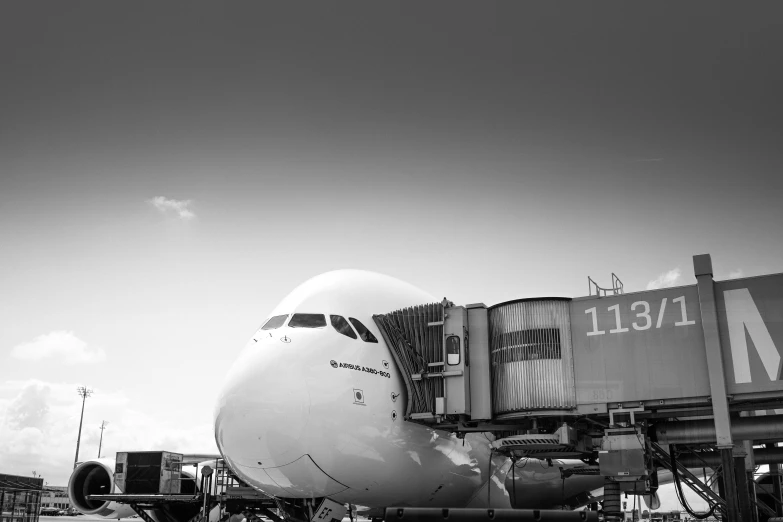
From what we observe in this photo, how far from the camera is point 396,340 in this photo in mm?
14094

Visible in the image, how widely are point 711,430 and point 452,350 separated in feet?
17.5

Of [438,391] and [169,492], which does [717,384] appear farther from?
[169,492]

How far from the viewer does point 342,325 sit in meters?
Answer: 13.1

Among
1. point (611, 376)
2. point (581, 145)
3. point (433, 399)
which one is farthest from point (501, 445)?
point (581, 145)

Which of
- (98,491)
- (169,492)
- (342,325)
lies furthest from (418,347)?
(98,491)

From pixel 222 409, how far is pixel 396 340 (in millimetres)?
3949

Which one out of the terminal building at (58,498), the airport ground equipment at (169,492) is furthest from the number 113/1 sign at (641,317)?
the terminal building at (58,498)

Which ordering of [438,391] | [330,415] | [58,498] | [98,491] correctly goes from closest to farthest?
[330,415], [438,391], [98,491], [58,498]

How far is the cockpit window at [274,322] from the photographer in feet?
42.1

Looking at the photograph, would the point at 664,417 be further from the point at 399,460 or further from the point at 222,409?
the point at 222,409

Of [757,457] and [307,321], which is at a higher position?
[307,321]

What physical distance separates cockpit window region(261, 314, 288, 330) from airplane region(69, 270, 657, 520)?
0.11ft

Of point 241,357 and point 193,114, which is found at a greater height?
point 193,114

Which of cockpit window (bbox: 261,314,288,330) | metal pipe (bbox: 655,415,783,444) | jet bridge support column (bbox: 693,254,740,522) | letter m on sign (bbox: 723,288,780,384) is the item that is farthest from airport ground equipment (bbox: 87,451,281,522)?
letter m on sign (bbox: 723,288,780,384)
